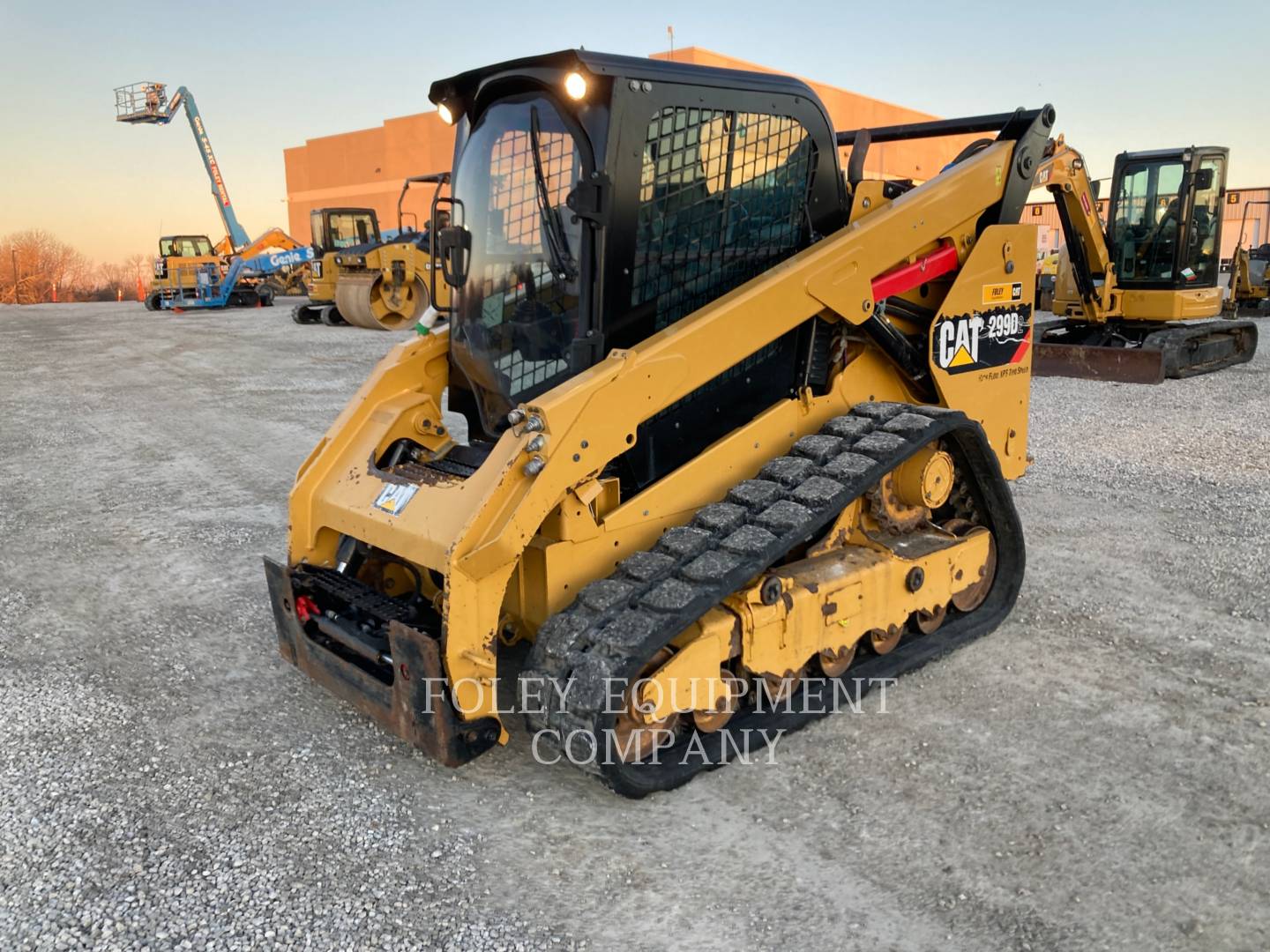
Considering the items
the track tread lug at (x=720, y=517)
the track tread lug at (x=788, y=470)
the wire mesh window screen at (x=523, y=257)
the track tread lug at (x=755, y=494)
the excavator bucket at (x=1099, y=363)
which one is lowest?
the excavator bucket at (x=1099, y=363)

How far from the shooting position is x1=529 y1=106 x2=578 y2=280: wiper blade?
3625 millimetres

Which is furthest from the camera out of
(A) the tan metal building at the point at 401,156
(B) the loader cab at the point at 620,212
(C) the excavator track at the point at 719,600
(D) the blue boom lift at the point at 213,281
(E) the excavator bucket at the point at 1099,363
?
(A) the tan metal building at the point at 401,156

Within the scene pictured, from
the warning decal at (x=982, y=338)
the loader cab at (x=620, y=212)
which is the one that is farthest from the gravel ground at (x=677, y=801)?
the loader cab at (x=620, y=212)

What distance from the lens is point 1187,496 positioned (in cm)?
659

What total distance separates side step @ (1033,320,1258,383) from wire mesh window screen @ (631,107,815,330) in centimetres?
937

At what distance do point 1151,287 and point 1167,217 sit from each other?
0.92 m

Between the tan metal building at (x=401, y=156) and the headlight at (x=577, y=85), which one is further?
the tan metal building at (x=401, y=156)

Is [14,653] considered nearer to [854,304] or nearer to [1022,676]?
[854,304]

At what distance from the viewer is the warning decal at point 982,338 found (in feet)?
14.9

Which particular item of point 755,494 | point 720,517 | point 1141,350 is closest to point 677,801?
point 720,517

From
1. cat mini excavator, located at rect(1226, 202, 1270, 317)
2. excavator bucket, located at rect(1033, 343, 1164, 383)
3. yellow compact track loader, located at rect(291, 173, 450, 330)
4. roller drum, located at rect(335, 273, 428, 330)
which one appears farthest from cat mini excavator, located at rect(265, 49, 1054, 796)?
roller drum, located at rect(335, 273, 428, 330)

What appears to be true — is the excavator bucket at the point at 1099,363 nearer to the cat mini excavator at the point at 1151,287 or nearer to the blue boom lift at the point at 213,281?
the cat mini excavator at the point at 1151,287

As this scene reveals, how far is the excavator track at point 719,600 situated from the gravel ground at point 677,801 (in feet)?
0.44

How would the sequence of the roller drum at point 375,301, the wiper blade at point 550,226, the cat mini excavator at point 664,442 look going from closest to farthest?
the cat mini excavator at point 664,442 → the wiper blade at point 550,226 → the roller drum at point 375,301
